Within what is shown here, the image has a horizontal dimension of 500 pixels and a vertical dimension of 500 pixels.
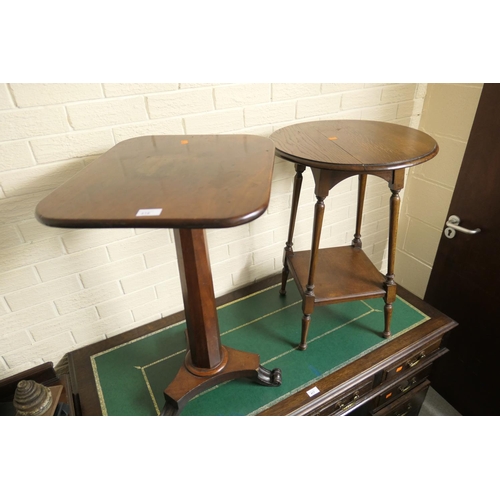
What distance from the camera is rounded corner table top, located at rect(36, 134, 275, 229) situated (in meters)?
0.70

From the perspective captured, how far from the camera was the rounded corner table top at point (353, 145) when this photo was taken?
1018 mm

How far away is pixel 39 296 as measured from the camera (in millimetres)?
1290

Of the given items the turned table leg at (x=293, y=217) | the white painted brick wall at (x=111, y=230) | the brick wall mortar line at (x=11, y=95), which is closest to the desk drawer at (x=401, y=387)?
the turned table leg at (x=293, y=217)

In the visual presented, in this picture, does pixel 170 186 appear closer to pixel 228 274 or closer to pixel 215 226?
pixel 215 226

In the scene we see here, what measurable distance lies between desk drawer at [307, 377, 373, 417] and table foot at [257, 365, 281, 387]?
6.2 inches

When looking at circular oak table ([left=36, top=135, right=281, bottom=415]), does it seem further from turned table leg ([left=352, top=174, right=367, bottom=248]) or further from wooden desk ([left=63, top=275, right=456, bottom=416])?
turned table leg ([left=352, top=174, right=367, bottom=248])

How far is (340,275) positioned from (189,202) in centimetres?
90

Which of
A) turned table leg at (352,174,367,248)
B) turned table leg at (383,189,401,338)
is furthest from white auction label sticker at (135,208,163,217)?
turned table leg at (352,174,367,248)

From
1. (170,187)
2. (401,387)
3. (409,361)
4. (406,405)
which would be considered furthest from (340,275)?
(170,187)

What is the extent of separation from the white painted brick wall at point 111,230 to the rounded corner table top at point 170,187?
16cm

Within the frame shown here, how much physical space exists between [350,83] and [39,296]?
1.53 m

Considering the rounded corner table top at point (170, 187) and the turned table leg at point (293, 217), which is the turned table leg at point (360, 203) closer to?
the turned table leg at point (293, 217)

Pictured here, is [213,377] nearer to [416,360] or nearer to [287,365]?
[287,365]

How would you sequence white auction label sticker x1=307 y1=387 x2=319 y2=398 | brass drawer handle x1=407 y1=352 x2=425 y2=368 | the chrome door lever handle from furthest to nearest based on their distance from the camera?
1. the chrome door lever handle
2. brass drawer handle x1=407 y1=352 x2=425 y2=368
3. white auction label sticker x1=307 y1=387 x2=319 y2=398
